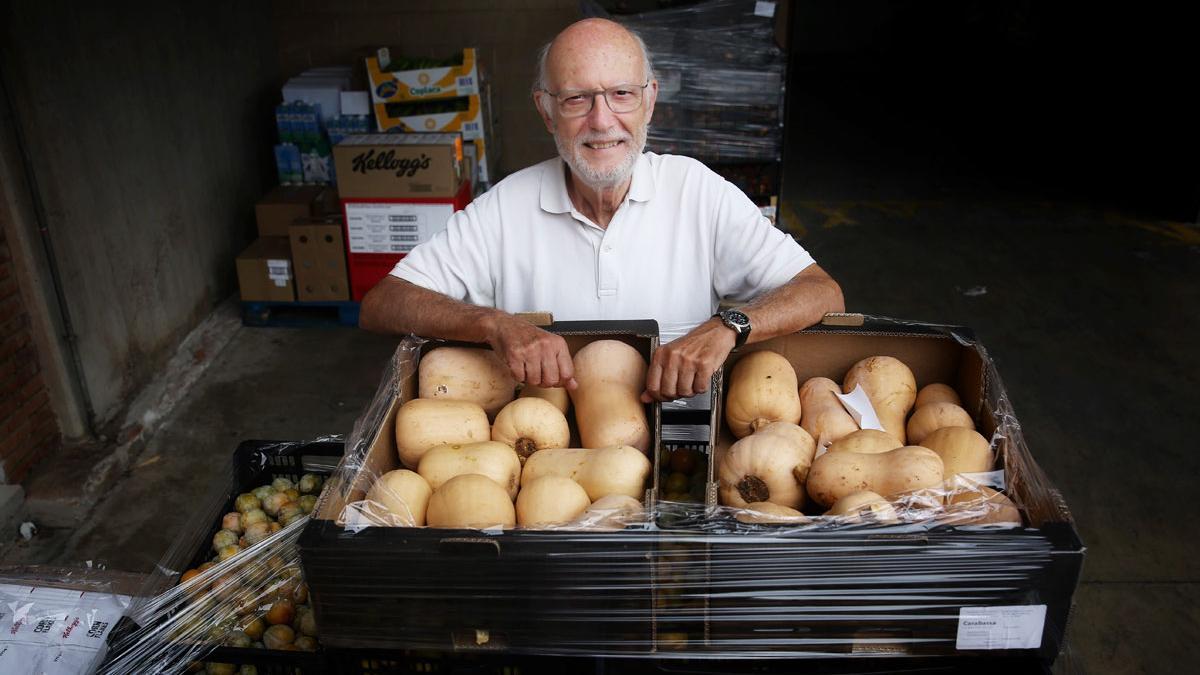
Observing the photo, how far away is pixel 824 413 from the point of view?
1.61m

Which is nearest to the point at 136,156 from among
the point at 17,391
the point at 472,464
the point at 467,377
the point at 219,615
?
the point at 17,391

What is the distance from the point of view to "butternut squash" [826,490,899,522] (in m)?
1.20

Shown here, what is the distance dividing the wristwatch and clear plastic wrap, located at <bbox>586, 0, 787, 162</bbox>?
2842 mm

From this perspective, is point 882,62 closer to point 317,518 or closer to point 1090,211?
point 1090,211

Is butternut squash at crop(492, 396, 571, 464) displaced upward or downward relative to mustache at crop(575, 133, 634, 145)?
downward

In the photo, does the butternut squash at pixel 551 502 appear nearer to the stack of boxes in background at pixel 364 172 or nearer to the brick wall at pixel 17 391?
the brick wall at pixel 17 391

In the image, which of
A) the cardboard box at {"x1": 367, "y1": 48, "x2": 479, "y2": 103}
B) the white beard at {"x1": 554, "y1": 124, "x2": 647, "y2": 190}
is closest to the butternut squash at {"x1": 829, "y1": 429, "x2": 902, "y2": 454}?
the white beard at {"x1": 554, "y1": 124, "x2": 647, "y2": 190}

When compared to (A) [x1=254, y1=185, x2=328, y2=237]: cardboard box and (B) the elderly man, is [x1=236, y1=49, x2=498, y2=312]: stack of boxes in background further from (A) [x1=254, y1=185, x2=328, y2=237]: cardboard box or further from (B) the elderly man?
(B) the elderly man

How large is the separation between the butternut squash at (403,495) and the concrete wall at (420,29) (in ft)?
15.4

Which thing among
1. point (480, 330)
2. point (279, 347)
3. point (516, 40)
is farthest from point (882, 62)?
point (480, 330)

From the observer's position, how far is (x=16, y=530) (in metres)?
3.16

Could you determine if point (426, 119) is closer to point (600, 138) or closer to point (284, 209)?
point (284, 209)

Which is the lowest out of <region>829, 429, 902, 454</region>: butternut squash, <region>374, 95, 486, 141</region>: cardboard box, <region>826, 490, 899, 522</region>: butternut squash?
<region>374, 95, 486, 141</region>: cardboard box

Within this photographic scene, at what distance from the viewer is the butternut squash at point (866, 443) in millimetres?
1430
